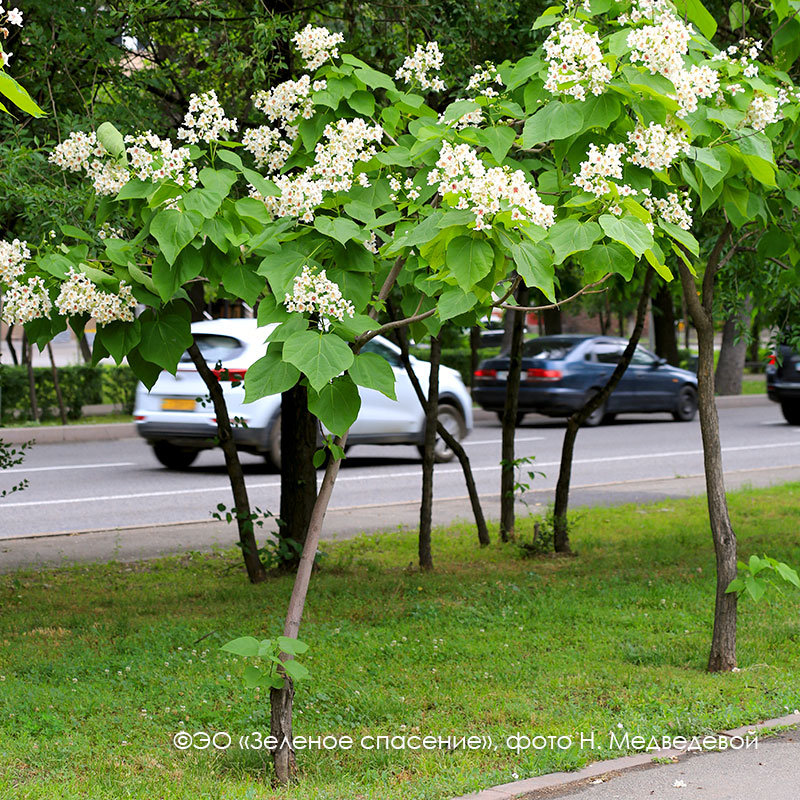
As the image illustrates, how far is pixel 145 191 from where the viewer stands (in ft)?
13.2

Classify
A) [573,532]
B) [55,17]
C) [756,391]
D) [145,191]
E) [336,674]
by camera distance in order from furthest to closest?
1. [756,391]
2. [573,532]
3. [55,17]
4. [336,674]
5. [145,191]

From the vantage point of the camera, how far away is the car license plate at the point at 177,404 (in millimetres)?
13438

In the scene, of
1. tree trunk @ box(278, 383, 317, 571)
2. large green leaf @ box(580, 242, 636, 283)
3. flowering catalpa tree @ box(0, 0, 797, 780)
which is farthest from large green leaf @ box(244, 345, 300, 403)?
tree trunk @ box(278, 383, 317, 571)

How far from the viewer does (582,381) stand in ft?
67.0

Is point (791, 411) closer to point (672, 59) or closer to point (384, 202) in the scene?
point (672, 59)

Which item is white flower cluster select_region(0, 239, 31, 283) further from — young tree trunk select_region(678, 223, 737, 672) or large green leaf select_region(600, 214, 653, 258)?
young tree trunk select_region(678, 223, 737, 672)

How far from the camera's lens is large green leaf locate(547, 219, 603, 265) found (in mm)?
3545

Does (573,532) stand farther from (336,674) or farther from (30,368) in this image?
(30,368)

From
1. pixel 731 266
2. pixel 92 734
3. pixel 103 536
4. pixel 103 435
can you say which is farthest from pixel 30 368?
pixel 92 734

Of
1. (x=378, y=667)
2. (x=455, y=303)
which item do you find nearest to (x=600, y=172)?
(x=455, y=303)

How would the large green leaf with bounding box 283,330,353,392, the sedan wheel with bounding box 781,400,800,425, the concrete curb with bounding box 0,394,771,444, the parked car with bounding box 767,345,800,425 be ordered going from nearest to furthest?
the large green leaf with bounding box 283,330,353,392 < the concrete curb with bounding box 0,394,771,444 < the parked car with bounding box 767,345,800,425 < the sedan wheel with bounding box 781,400,800,425

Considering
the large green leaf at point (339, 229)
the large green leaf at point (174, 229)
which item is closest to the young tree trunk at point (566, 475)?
the large green leaf at point (339, 229)

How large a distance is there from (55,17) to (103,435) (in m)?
12.7

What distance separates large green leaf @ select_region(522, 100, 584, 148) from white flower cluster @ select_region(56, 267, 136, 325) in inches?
59.5
